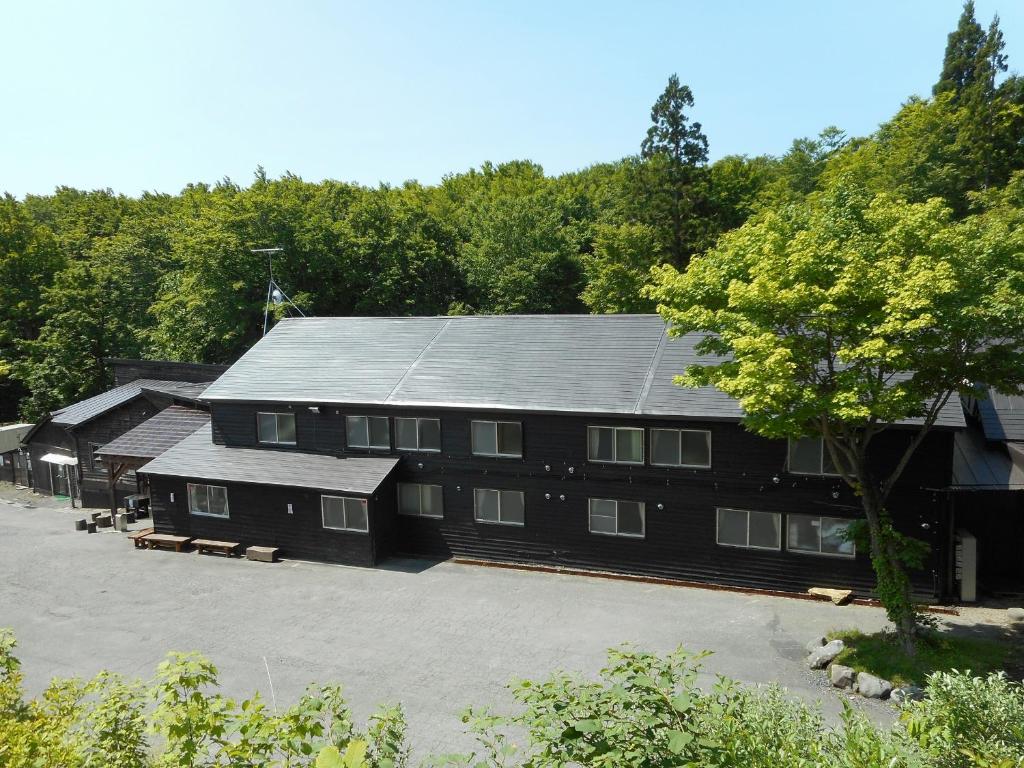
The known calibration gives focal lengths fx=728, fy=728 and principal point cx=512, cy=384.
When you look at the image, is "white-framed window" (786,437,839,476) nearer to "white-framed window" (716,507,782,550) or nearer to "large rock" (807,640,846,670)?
"white-framed window" (716,507,782,550)

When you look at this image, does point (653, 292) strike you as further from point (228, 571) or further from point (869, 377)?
point (228, 571)

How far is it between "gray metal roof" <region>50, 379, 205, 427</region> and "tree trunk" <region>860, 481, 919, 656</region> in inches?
1122

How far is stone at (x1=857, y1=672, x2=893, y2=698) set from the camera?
570 inches

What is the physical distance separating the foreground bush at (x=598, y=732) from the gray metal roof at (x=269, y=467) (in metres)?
16.4

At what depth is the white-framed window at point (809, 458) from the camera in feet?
64.0

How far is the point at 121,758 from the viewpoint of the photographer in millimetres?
6383

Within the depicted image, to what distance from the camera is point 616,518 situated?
22062mm

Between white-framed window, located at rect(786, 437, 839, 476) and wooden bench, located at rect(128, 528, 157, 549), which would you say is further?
wooden bench, located at rect(128, 528, 157, 549)

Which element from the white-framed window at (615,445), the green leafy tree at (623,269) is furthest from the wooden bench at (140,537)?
the green leafy tree at (623,269)

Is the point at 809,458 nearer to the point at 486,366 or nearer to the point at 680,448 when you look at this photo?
the point at 680,448

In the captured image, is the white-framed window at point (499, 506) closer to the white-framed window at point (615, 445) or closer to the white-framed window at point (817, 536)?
the white-framed window at point (615, 445)

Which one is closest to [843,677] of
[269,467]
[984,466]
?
[984,466]

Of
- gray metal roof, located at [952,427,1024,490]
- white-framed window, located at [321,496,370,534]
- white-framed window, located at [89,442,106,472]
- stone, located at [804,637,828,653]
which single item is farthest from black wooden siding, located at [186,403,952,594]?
white-framed window, located at [89,442,106,472]

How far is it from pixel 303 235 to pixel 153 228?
1853 centimetres
